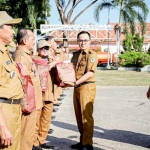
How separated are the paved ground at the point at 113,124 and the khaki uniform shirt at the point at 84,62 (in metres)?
1.25

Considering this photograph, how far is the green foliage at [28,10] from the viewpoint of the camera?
28859 mm

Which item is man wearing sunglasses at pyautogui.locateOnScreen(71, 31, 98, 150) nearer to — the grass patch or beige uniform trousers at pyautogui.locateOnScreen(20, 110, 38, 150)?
beige uniform trousers at pyautogui.locateOnScreen(20, 110, 38, 150)

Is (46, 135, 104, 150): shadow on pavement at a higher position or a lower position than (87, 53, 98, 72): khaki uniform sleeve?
lower

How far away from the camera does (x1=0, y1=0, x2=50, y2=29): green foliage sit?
28859mm

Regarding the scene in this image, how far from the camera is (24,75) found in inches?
165

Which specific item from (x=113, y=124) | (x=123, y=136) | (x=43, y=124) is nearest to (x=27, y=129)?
(x=43, y=124)

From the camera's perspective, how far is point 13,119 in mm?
3480

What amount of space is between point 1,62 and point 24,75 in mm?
864

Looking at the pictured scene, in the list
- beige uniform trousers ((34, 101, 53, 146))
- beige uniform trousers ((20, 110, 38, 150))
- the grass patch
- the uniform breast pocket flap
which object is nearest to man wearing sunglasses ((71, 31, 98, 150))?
beige uniform trousers ((34, 101, 53, 146))

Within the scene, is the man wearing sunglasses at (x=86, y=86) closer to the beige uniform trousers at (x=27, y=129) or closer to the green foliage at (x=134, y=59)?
the beige uniform trousers at (x=27, y=129)

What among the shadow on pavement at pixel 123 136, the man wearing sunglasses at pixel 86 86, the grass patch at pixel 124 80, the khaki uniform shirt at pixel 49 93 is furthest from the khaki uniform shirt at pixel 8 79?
the grass patch at pixel 124 80

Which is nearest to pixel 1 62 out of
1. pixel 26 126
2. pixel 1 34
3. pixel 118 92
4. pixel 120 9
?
pixel 1 34

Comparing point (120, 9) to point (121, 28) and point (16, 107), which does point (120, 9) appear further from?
point (16, 107)

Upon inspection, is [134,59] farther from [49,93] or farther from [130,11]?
[49,93]
